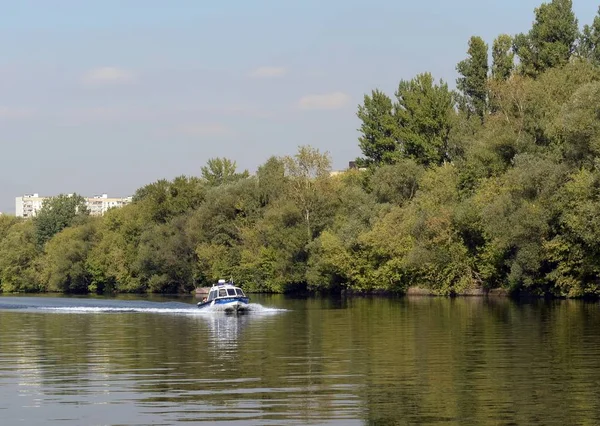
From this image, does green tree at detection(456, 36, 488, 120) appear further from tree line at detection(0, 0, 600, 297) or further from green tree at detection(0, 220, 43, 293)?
green tree at detection(0, 220, 43, 293)

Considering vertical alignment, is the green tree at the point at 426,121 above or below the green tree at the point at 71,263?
above

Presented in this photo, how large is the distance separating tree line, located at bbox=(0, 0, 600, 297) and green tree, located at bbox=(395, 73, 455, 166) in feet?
0.54

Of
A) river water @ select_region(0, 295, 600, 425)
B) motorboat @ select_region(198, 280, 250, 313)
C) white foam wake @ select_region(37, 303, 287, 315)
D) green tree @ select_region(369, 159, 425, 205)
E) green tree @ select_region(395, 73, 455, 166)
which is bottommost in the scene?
river water @ select_region(0, 295, 600, 425)

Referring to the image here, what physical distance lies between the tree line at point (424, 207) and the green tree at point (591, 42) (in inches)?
3.9

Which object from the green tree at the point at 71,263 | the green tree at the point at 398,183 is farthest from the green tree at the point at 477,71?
the green tree at the point at 71,263

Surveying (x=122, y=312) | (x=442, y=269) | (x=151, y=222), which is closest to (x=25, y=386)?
(x=122, y=312)

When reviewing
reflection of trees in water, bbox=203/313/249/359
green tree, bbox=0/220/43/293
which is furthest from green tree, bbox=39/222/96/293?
reflection of trees in water, bbox=203/313/249/359

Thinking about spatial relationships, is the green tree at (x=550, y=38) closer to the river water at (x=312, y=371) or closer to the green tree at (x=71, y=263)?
the river water at (x=312, y=371)

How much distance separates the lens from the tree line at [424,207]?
228 ft

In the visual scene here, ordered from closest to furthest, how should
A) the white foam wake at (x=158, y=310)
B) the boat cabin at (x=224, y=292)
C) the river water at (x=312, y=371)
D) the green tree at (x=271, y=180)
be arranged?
the river water at (x=312, y=371), the white foam wake at (x=158, y=310), the boat cabin at (x=224, y=292), the green tree at (x=271, y=180)

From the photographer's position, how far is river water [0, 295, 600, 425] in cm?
2170

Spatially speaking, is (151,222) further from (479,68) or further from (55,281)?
(479,68)

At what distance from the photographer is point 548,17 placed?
93875 mm

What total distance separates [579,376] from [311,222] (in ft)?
259
